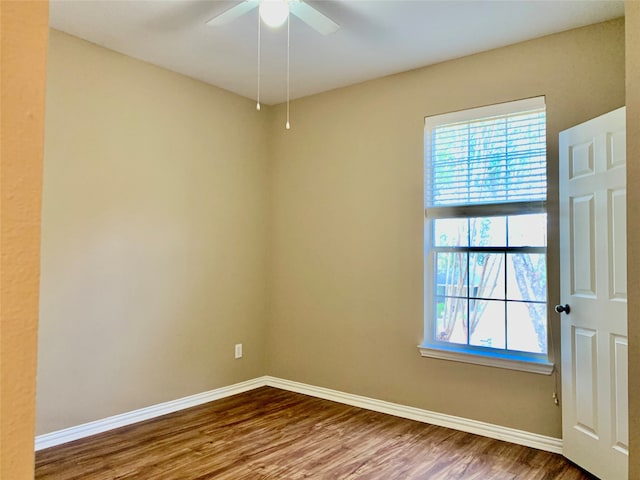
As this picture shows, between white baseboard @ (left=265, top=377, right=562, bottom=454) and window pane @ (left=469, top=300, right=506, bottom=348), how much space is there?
1.89 feet

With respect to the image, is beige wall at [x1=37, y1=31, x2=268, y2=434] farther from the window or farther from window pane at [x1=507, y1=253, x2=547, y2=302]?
window pane at [x1=507, y1=253, x2=547, y2=302]

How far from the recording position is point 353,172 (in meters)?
3.98

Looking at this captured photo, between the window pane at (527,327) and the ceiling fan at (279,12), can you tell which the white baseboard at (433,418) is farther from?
the ceiling fan at (279,12)

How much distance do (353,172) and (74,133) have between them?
2178mm

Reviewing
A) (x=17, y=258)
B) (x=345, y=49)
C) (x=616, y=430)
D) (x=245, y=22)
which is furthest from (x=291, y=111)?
(x=17, y=258)

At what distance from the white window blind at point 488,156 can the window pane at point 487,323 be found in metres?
0.76

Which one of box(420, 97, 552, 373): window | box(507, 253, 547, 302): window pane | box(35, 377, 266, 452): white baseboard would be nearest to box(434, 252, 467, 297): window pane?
box(420, 97, 552, 373): window

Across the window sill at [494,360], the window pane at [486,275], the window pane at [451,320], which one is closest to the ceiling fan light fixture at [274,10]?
the window pane at [486,275]

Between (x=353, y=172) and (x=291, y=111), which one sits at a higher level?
(x=291, y=111)

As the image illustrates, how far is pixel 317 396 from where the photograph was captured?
13.3ft

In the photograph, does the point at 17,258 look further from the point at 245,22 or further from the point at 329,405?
the point at 329,405

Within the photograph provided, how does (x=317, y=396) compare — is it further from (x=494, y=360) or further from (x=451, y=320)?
(x=494, y=360)

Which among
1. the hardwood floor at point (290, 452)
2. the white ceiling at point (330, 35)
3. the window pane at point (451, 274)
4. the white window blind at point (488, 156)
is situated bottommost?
the hardwood floor at point (290, 452)

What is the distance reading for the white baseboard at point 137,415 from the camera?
116 inches
